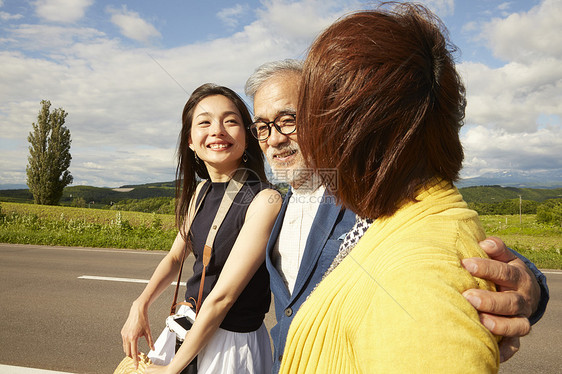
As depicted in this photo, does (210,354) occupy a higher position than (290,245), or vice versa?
(290,245)

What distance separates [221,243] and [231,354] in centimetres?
48

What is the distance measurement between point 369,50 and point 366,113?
0.45 feet

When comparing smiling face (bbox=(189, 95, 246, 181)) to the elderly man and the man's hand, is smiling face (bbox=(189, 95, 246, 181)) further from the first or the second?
the man's hand

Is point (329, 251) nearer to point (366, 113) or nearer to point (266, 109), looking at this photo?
point (366, 113)

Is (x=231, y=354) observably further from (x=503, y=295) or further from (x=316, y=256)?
(x=503, y=295)

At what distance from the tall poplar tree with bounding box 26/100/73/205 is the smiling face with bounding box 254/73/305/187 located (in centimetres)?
4677

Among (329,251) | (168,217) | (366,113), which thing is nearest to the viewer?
(366,113)

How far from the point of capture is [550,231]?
13594mm

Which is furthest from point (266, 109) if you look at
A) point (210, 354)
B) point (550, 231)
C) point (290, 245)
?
point (550, 231)

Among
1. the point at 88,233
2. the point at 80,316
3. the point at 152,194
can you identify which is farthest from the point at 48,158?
the point at 80,316

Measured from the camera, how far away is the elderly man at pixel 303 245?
801mm

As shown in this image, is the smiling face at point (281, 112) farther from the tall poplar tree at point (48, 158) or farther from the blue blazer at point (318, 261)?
the tall poplar tree at point (48, 158)

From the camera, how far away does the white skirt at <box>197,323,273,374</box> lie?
160cm

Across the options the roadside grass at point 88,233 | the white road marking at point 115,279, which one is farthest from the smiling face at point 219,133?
the roadside grass at point 88,233
